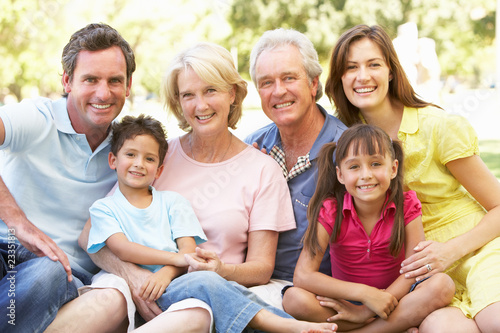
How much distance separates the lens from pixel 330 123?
10.7 feet

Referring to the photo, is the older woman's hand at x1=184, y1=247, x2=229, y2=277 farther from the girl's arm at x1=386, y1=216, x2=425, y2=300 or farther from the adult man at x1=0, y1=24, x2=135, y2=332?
the girl's arm at x1=386, y1=216, x2=425, y2=300

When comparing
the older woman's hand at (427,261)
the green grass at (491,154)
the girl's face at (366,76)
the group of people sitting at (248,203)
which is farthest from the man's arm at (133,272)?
the green grass at (491,154)

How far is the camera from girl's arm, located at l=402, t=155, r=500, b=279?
2.57 m

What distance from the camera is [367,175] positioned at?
8.79 ft

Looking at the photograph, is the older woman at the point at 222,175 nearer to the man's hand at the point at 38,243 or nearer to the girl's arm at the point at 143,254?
the girl's arm at the point at 143,254

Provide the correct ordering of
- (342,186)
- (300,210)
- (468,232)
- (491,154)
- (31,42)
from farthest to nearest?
(31,42), (491,154), (300,210), (342,186), (468,232)

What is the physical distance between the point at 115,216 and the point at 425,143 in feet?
5.54

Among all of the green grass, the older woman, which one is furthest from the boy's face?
the green grass

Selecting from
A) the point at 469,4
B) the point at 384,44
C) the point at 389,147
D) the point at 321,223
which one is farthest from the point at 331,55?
the point at 469,4

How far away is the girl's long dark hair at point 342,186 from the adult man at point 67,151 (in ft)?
3.83

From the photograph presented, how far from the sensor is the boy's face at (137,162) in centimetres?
284

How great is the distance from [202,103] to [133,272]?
972 millimetres

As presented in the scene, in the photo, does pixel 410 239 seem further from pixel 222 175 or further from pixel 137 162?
pixel 137 162

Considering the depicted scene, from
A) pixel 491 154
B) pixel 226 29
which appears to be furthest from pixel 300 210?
pixel 226 29
